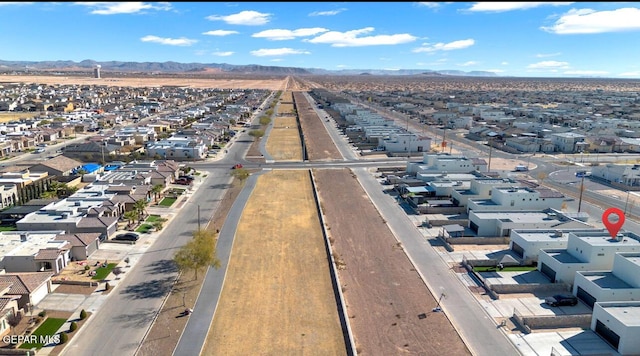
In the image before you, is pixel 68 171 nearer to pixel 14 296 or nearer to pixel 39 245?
pixel 39 245


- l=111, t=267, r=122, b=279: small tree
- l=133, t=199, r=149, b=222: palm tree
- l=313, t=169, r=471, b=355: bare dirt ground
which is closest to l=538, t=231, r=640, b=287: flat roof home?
l=313, t=169, r=471, b=355: bare dirt ground

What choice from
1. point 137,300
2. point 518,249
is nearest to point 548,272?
point 518,249

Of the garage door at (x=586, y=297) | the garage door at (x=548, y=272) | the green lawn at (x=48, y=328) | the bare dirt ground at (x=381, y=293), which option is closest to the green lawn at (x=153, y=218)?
the green lawn at (x=48, y=328)

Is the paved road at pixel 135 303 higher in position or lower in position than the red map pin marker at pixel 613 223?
lower

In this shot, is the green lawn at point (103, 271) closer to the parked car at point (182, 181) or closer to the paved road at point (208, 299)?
the paved road at point (208, 299)

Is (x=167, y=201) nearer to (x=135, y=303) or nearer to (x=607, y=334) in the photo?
(x=135, y=303)

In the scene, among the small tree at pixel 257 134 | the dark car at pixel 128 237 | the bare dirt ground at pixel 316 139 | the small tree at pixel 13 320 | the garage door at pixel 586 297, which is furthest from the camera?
the small tree at pixel 257 134

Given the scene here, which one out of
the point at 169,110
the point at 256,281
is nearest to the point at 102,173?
the point at 256,281
